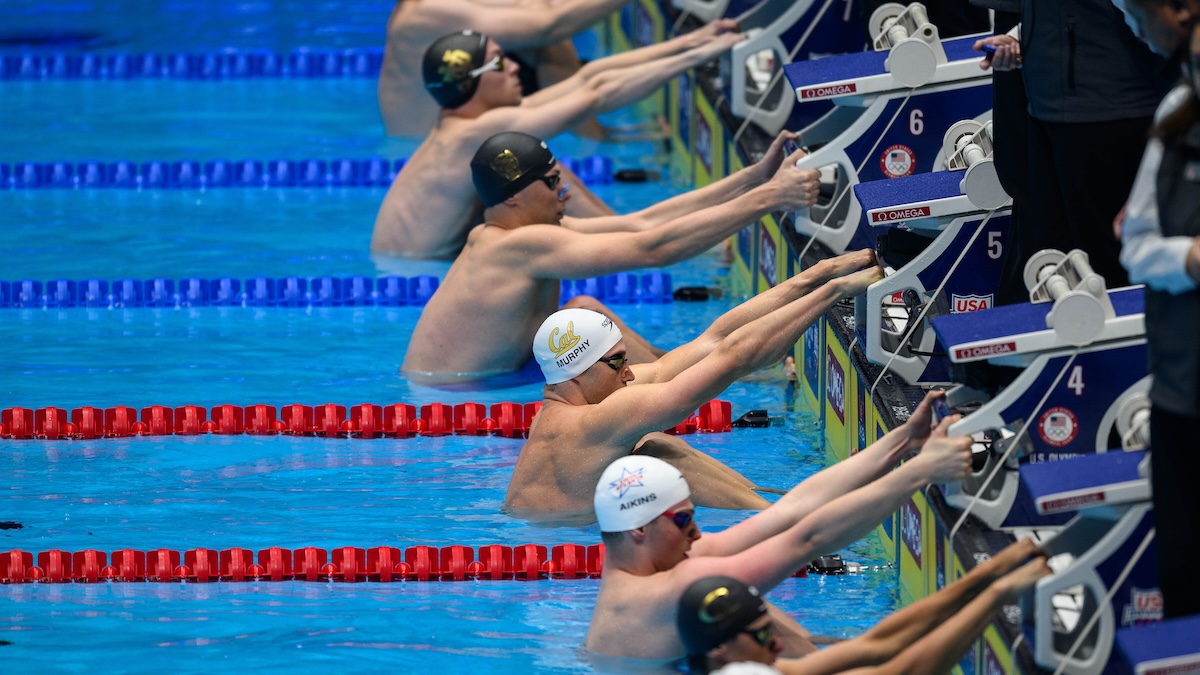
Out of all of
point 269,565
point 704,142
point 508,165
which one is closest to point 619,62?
point 704,142

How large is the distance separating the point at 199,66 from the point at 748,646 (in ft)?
29.1

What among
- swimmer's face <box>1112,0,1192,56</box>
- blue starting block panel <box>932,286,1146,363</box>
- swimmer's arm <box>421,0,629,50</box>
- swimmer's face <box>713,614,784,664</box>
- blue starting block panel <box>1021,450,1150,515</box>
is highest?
swimmer's arm <box>421,0,629,50</box>

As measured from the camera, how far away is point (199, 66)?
12.0m

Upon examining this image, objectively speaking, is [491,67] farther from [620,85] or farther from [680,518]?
[680,518]

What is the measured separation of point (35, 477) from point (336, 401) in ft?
3.70

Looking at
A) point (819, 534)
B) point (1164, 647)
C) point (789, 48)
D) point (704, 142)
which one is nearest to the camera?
point (1164, 647)

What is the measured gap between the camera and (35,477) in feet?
20.1

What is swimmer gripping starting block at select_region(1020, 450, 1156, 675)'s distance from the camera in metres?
3.95

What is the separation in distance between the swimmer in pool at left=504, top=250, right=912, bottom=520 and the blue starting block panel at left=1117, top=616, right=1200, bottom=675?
1739mm

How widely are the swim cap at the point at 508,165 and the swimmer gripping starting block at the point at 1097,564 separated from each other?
8.81 feet

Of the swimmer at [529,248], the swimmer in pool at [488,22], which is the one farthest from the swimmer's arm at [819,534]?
the swimmer in pool at [488,22]

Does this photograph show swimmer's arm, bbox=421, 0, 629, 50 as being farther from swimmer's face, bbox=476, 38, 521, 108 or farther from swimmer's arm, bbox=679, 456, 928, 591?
swimmer's arm, bbox=679, 456, 928, 591

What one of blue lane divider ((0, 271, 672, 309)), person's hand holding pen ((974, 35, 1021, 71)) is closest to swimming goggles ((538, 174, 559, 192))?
blue lane divider ((0, 271, 672, 309))

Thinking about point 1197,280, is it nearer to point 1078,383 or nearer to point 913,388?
point 1078,383
